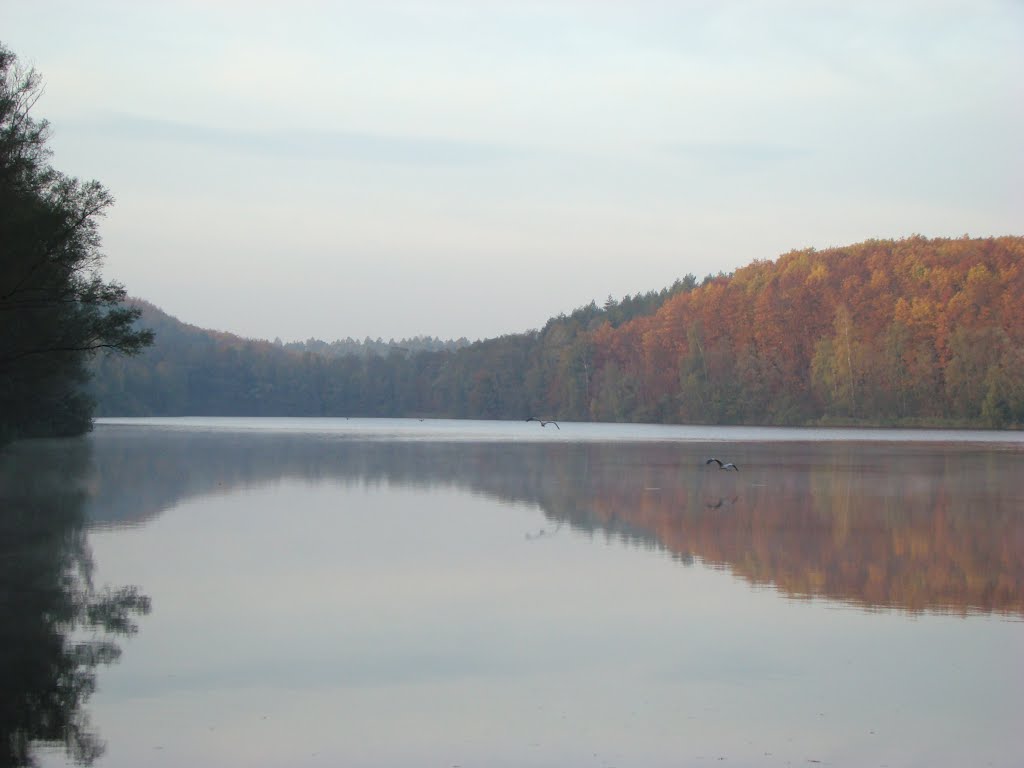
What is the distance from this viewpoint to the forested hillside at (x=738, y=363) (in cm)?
8362

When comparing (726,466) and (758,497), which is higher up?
(726,466)

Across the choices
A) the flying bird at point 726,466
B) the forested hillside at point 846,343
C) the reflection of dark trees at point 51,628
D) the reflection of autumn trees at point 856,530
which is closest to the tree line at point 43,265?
the reflection of dark trees at point 51,628

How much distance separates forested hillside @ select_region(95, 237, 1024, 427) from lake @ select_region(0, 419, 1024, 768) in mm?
64063

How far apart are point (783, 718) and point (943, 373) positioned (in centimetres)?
8087

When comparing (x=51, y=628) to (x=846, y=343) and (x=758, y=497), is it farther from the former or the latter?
(x=846, y=343)

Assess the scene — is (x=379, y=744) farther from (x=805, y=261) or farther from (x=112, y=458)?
(x=805, y=261)

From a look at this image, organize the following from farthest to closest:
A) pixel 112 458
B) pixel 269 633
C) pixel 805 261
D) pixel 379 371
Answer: pixel 379 371 → pixel 805 261 → pixel 112 458 → pixel 269 633


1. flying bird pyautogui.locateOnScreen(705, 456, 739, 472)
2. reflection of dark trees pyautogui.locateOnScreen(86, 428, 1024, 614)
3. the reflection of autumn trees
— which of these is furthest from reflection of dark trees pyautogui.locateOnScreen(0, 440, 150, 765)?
flying bird pyautogui.locateOnScreen(705, 456, 739, 472)

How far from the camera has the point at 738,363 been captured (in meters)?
99.4

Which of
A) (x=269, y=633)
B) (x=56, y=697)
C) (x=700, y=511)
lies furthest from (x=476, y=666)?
(x=700, y=511)

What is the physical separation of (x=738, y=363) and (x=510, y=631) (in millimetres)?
90430

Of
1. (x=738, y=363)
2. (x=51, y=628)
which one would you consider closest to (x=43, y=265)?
(x=51, y=628)

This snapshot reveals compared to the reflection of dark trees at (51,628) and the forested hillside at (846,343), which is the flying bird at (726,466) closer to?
the reflection of dark trees at (51,628)

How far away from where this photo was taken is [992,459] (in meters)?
40.5
